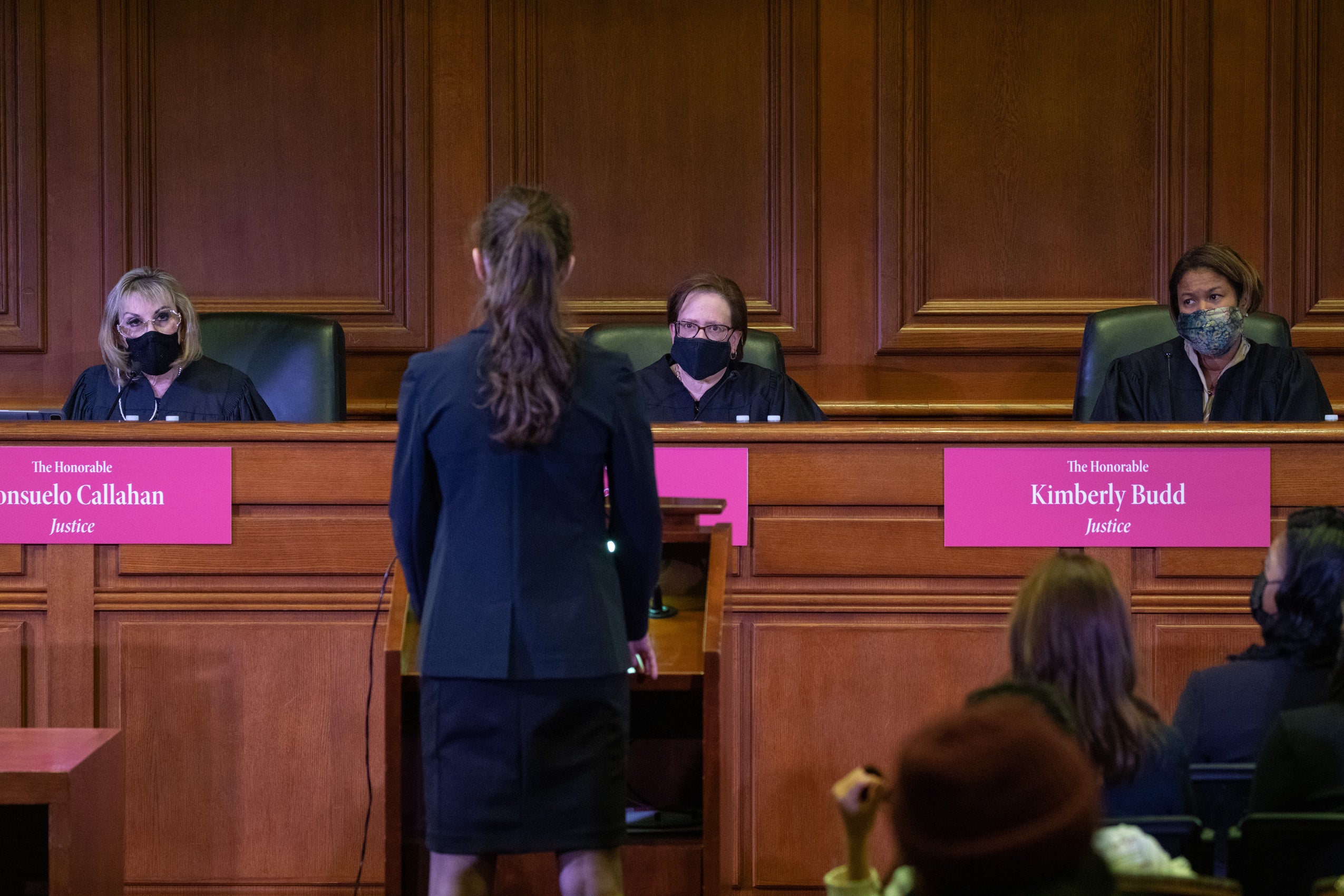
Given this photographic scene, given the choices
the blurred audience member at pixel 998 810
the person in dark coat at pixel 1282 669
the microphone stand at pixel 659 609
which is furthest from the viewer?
the microphone stand at pixel 659 609

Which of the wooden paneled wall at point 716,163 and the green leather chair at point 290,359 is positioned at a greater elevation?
the wooden paneled wall at point 716,163

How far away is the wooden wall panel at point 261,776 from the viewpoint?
2756 mm

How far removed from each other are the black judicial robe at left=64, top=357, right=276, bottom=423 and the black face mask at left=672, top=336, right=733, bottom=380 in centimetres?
117

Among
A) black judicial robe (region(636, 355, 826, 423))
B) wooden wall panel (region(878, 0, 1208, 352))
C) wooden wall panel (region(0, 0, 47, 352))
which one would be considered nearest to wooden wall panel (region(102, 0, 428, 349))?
wooden wall panel (region(0, 0, 47, 352))

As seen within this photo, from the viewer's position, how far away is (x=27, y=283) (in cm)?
477

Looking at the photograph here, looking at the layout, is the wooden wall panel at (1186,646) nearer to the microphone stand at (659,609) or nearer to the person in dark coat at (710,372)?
the microphone stand at (659,609)

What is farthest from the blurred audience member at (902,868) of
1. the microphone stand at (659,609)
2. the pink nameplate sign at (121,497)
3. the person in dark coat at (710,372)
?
the person in dark coat at (710,372)

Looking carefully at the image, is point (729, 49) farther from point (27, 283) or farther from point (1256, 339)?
point (27, 283)

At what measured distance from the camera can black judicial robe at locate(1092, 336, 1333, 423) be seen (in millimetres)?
3678

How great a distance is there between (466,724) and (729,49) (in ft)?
11.2

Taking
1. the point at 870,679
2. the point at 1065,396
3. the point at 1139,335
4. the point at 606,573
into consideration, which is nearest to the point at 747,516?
the point at 870,679

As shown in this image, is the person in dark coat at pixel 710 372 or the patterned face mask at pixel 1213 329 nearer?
the patterned face mask at pixel 1213 329

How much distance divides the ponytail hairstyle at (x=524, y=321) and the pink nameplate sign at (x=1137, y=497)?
1224 millimetres

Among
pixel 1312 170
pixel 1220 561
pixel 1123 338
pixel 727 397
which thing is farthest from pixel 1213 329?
pixel 1312 170
